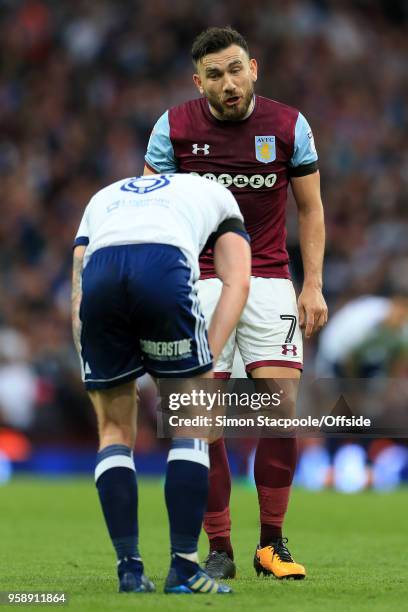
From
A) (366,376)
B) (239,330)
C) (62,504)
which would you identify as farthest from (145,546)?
(366,376)

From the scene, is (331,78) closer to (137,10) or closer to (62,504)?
(137,10)

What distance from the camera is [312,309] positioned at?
5742 millimetres

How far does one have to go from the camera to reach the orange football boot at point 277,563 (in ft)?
18.0

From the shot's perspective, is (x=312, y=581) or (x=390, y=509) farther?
(x=390, y=509)

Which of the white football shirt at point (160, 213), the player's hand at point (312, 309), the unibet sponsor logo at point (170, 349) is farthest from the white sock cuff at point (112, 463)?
the player's hand at point (312, 309)

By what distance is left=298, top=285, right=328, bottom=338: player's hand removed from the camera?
574 cm

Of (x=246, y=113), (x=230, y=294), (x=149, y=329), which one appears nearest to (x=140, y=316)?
(x=149, y=329)

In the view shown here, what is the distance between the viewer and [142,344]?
4590 mm

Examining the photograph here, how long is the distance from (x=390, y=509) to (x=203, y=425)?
563cm

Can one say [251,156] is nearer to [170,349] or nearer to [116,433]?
[170,349]

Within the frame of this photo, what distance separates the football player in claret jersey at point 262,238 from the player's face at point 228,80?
15 mm

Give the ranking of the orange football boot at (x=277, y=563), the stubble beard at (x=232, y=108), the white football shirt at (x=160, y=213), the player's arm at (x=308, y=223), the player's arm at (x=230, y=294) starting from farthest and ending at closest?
the player's arm at (x=308, y=223)
the stubble beard at (x=232, y=108)
the orange football boot at (x=277, y=563)
the player's arm at (x=230, y=294)
the white football shirt at (x=160, y=213)

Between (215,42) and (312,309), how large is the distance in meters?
1.20

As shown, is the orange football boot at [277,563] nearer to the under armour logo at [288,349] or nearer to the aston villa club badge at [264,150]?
the under armour logo at [288,349]
